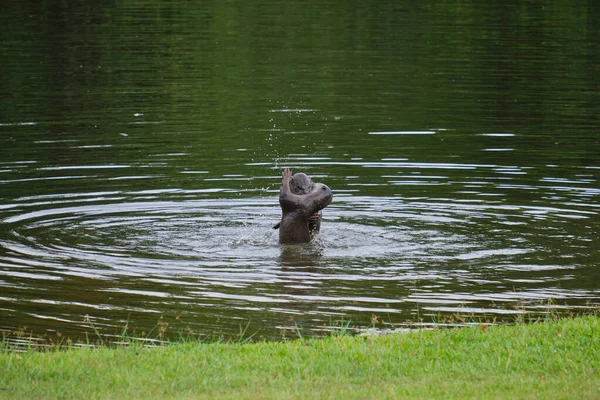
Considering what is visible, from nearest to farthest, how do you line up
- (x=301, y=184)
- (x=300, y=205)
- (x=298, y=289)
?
(x=298, y=289), (x=300, y=205), (x=301, y=184)

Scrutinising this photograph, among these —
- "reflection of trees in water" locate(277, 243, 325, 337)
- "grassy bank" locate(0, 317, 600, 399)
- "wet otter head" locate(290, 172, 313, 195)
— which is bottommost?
"reflection of trees in water" locate(277, 243, 325, 337)

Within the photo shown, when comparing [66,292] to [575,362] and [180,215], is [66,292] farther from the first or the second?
[575,362]

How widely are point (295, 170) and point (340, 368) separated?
13.0 meters

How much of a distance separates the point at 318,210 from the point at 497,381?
699cm

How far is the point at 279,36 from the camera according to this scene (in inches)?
1832

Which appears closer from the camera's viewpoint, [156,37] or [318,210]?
[318,210]

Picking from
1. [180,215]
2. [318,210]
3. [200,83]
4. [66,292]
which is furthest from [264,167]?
[200,83]

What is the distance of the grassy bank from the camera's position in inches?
354

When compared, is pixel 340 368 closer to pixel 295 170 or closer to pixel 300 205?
pixel 300 205

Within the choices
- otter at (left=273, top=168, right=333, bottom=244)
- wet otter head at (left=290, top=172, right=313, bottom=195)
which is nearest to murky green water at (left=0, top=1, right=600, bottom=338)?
otter at (left=273, top=168, right=333, bottom=244)

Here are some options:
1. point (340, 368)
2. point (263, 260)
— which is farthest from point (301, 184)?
point (340, 368)

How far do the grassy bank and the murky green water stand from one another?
5.65 feet

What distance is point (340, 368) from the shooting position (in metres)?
9.67

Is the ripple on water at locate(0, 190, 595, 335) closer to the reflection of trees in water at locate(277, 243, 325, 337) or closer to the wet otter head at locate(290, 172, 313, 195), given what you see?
the reflection of trees in water at locate(277, 243, 325, 337)
